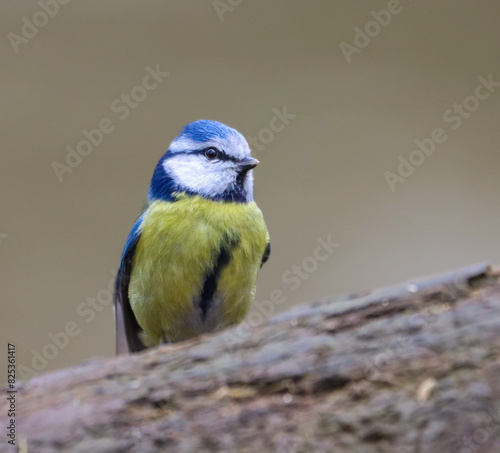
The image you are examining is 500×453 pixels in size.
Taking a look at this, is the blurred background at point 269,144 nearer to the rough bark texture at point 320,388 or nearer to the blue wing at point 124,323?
the blue wing at point 124,323

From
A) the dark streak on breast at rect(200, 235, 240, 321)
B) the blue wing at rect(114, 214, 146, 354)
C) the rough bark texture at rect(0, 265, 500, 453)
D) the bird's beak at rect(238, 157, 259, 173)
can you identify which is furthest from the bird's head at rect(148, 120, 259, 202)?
the rough bark texture at rect(0, 265, 500, 453)

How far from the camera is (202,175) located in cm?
181

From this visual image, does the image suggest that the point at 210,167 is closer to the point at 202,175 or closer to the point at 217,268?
the point at 202,175

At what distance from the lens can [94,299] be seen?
9.77 ft

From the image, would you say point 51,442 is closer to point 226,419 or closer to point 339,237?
point 226,419

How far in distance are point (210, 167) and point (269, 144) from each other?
1.23 metres

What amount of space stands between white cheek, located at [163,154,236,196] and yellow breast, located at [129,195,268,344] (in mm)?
42

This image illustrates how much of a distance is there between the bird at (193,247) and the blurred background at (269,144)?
109 centimetres

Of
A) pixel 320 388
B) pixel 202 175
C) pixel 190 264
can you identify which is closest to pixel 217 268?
pixel 190 264

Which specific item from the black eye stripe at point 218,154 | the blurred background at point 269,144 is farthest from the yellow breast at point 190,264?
the blurred background at point 269,144

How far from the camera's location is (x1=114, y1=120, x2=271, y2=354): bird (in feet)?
5.48

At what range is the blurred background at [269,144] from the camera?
9.30ft

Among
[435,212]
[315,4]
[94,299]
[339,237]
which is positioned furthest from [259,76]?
[94,299]

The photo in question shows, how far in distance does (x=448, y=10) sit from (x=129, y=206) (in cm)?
160
